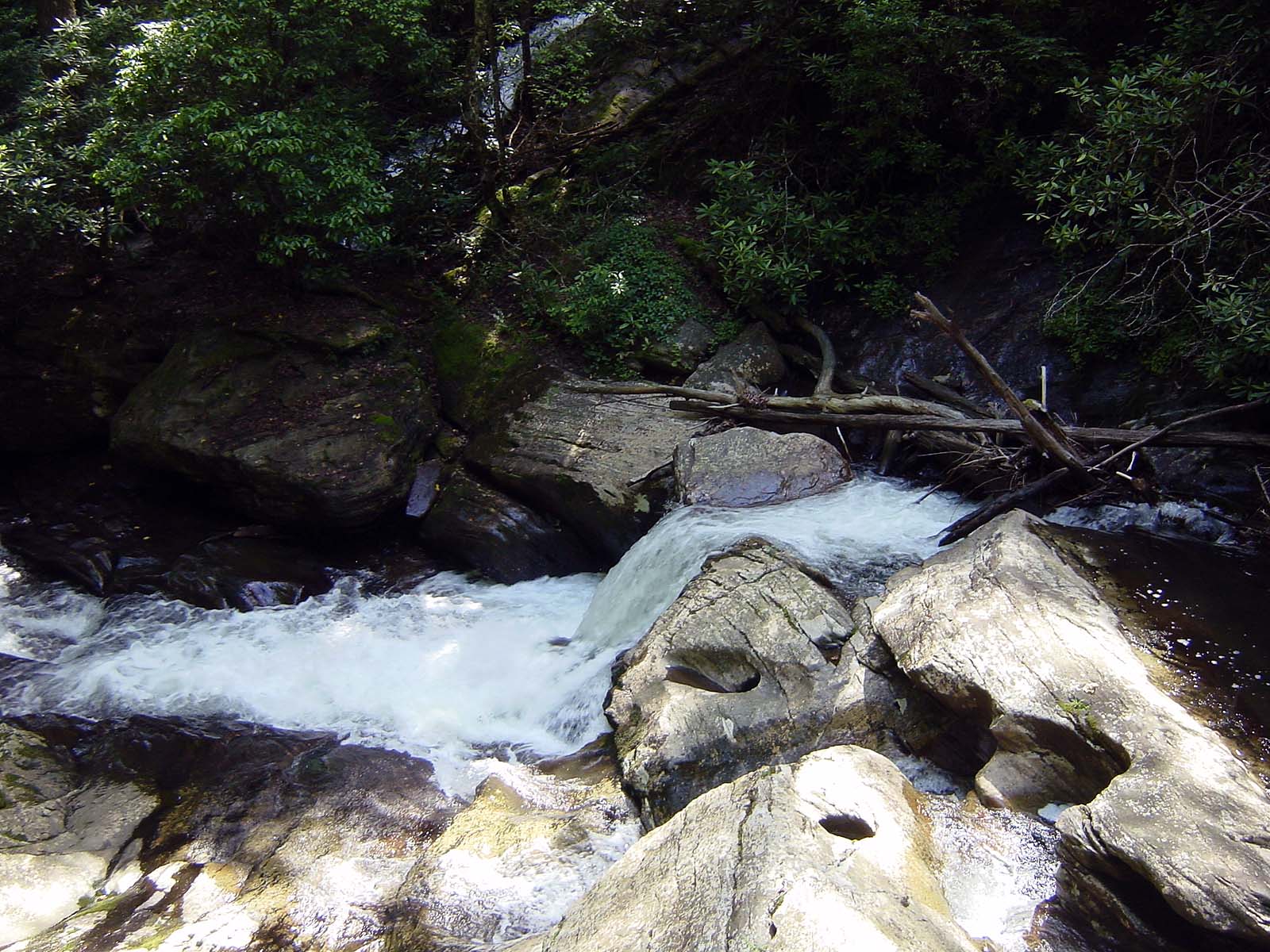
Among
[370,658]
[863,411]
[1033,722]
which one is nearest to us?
[1033,722]

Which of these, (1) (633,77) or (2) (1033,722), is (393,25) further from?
(2) (1033,722)

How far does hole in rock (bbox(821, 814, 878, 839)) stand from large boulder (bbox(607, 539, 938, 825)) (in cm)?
119

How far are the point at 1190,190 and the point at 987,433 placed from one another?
2396 millimetres

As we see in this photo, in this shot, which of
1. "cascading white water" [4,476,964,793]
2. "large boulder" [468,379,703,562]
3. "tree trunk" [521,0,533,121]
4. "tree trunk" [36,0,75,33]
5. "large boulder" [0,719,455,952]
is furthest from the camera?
"tree trunk" [36,0,75,33]

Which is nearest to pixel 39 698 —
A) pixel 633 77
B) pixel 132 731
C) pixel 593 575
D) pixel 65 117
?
pixel 132 731

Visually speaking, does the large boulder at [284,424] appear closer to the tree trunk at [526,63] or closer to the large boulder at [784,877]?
the tree trunk at [526,63]

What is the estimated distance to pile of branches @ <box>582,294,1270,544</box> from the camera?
6195 millimetres

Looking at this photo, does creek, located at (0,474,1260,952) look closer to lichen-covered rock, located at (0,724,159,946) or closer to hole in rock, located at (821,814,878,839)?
lichen-covered rock, located at (0,724,159,946)

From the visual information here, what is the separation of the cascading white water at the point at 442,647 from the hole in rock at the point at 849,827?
242 centimetres

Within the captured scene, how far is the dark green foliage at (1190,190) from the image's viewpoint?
5.99 meters

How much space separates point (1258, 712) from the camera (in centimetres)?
403

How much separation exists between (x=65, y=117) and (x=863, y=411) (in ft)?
30.1

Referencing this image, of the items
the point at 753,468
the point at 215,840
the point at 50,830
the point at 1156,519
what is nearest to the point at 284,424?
the point at 50,830

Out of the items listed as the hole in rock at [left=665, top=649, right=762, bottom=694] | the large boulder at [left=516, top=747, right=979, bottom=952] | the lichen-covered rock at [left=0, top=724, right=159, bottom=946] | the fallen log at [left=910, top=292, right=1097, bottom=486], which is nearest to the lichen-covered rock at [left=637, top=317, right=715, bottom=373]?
the fallen log at [left=910, top=292, right=1097, bottom=486]
